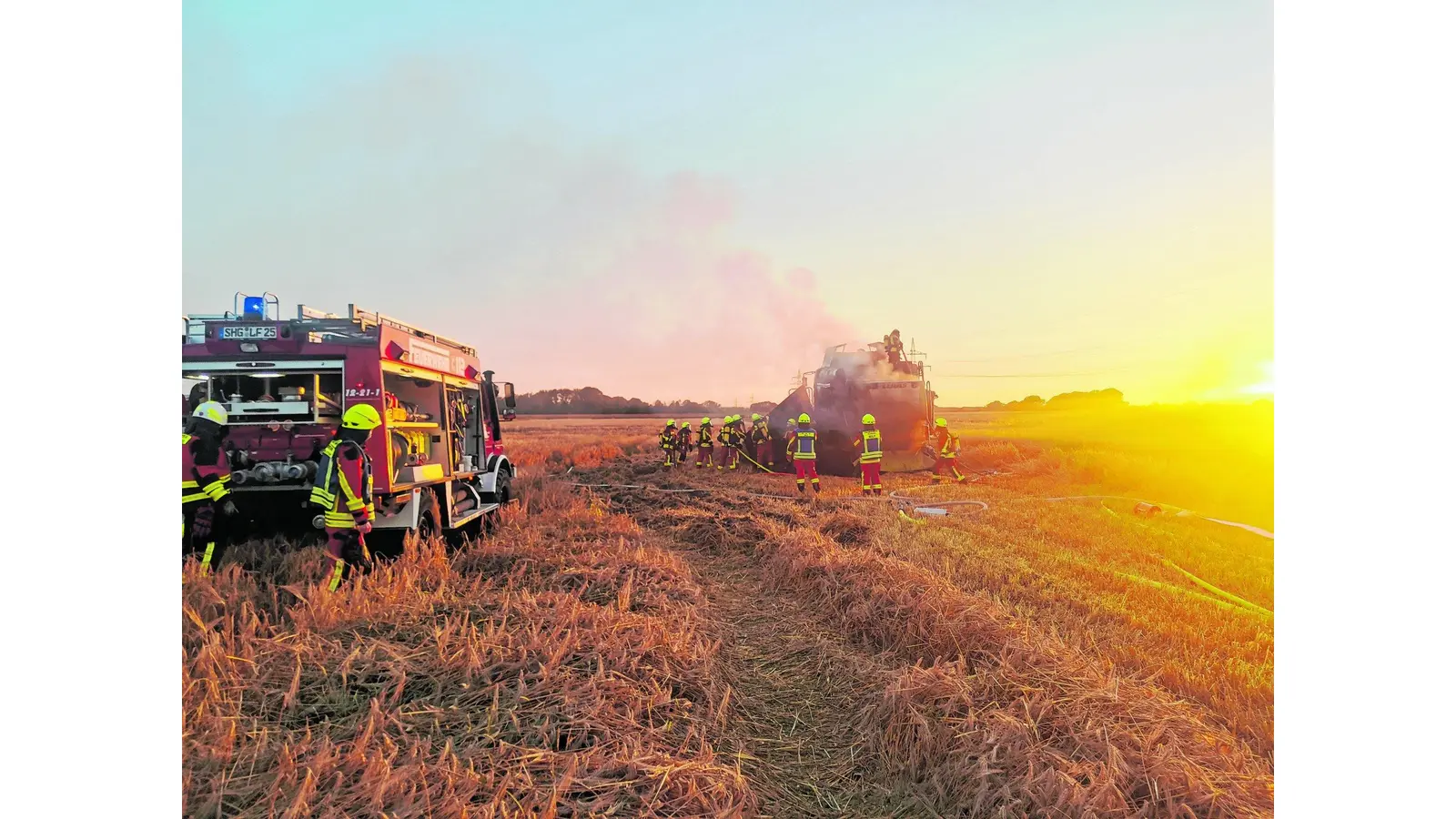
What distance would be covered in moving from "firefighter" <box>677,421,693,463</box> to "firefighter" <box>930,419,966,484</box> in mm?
12946

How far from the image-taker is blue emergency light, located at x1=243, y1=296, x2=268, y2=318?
6.43 m

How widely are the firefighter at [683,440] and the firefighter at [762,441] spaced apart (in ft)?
12.0

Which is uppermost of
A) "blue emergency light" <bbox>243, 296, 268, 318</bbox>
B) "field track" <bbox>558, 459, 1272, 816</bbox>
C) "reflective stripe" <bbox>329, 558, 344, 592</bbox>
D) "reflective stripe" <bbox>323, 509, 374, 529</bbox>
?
"blue emergency light" <bbox>243, 296, 268, 318</bbox>

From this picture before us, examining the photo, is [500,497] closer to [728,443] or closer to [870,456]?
[870,456]

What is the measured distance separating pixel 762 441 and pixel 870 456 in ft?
24.7

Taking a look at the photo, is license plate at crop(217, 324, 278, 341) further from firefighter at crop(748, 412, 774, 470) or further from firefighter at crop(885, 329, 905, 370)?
firefighter at crop(748, 412, 774, 470)

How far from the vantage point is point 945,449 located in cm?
1082

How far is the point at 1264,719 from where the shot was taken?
3703 millimetres

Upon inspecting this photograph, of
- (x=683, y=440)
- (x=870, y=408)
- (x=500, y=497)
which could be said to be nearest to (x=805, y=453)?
(x=870, y=408)

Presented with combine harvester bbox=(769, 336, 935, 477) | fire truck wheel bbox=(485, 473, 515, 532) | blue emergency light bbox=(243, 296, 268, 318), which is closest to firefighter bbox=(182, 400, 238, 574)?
blue emergency light bbox=(243, 296, 268, 318)

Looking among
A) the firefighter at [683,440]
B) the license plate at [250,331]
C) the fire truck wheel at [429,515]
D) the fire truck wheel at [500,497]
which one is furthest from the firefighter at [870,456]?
the firefighter at [683,440]

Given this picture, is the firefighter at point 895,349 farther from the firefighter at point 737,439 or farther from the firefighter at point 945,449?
the firefighter at point 737,439

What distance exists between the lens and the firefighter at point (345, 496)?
5652 mm

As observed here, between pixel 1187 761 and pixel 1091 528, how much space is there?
471 cm
